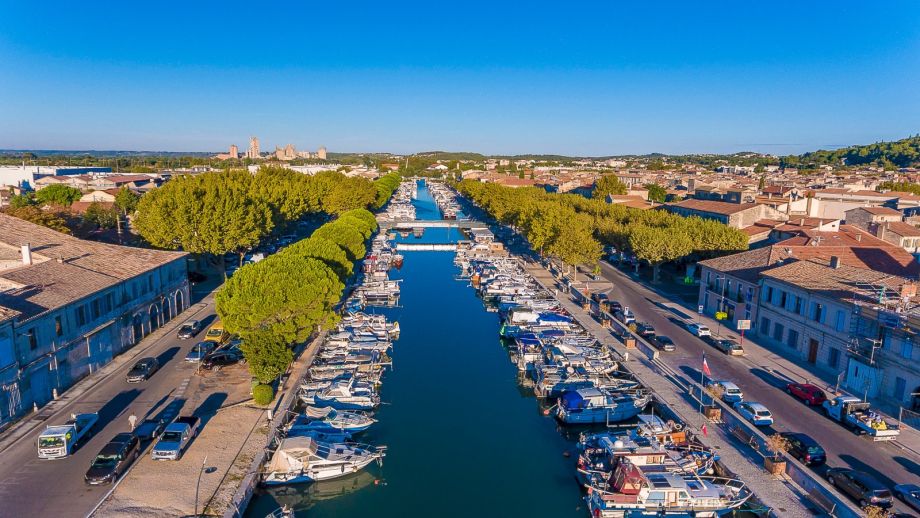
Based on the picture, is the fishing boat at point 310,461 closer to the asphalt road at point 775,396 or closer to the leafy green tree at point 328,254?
the asphalt road at point 775,396

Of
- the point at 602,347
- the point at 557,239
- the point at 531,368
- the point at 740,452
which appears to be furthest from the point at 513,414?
the point at 557,239

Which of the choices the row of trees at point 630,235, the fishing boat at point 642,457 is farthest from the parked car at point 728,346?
the row of trees at point 630,235

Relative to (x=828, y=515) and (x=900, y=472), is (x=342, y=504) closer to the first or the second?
(x=828, y=515)

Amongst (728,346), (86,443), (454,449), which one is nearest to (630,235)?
(728,346)

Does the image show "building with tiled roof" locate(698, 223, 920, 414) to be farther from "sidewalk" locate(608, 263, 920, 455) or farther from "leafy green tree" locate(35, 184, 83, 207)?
"leafy green tree" locate(35, 184, 83, 207)

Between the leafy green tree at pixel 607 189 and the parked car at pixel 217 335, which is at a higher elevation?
the leafy green tree at pixel 607 189

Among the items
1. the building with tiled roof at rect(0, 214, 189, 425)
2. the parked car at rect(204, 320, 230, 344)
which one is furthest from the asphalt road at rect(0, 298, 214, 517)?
the building with tiled roof at rect(0, 214, 189, 425)
